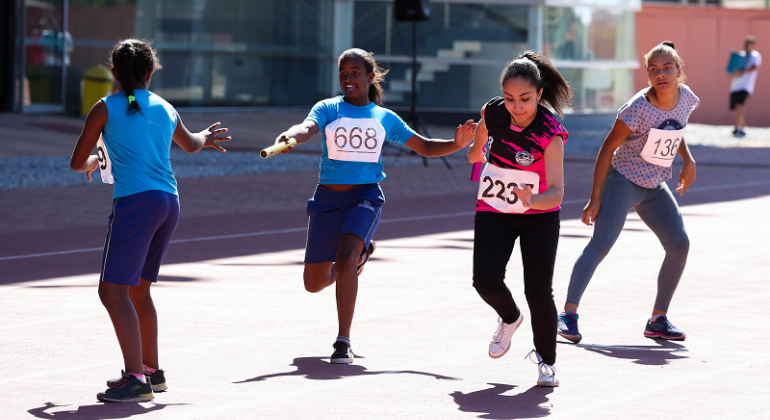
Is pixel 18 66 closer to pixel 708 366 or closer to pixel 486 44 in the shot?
pixel 486 44

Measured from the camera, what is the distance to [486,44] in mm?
26078

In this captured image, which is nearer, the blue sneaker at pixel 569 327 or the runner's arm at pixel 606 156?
the blue sneaker at pixel 569 327

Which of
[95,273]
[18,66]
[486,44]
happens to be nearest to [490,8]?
[486,44]

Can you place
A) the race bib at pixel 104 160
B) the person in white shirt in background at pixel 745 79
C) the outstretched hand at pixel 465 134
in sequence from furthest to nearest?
the person in white shirt in background at pixel 745 79, the outstretched hand at pixel 465 134, the race bib at pixel 104 160

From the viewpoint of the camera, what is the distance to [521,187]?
553 centimetres

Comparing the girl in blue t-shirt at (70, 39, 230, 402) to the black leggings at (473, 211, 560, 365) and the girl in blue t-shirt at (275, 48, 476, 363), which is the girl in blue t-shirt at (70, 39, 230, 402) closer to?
the girl in blue t-shirt at (275, 48, 476, 363)

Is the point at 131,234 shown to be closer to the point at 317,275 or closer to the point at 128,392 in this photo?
→ the point at 128,392

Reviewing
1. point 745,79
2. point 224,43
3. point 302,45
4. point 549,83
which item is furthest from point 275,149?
point 745,79

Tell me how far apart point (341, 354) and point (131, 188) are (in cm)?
147

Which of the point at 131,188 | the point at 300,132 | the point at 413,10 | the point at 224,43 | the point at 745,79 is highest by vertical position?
the point at 413,10

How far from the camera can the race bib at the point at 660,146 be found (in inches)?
271

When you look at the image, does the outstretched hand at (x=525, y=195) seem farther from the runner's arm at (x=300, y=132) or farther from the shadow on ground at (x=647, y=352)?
the shadow on ground at (x=647, y=352)

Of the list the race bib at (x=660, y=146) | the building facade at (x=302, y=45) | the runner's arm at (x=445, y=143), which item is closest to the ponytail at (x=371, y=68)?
the runner's arm at (x=445, y=143)

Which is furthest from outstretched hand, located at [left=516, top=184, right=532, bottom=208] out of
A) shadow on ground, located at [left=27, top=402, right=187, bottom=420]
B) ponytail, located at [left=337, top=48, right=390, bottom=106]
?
shadow on ground, located at [left=27, top=402, right=187, bottom=420]
